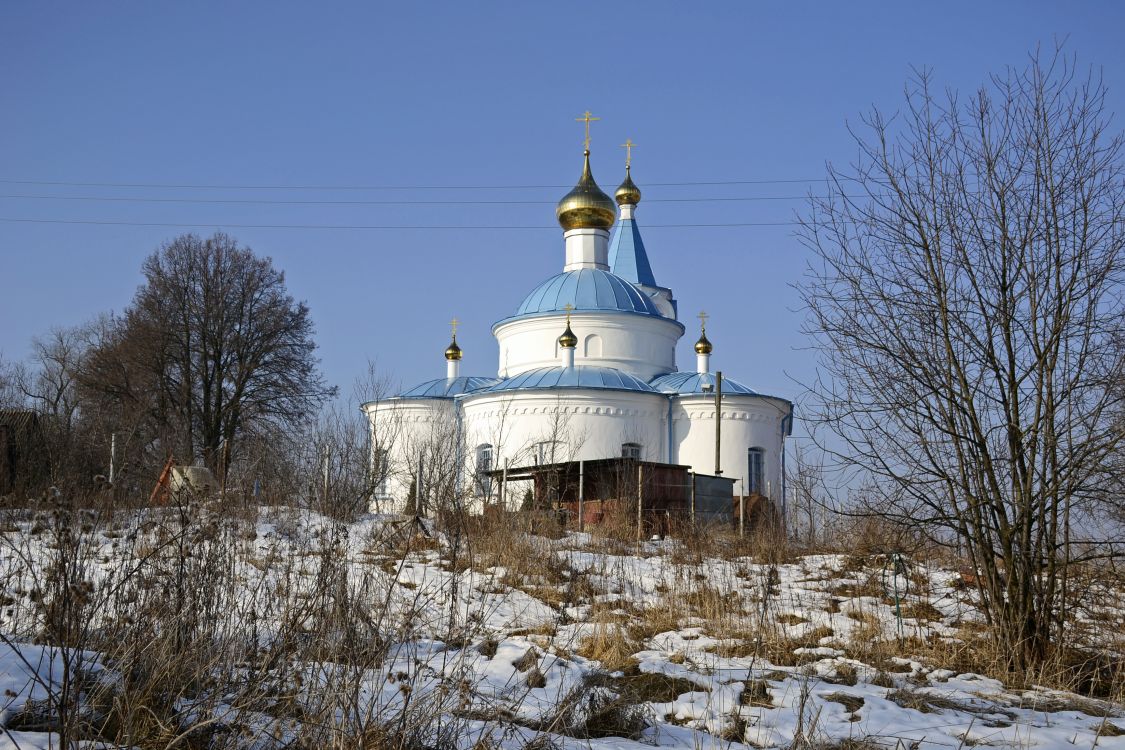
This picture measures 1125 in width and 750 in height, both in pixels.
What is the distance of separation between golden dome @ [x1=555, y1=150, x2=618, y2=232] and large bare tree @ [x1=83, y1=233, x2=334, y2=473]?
903 centimetres

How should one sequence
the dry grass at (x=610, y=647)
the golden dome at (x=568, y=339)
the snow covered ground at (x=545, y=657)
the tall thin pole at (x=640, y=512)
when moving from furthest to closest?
the golden dome at (x=568, y=339)
the tall thin pole at (x=640, y=512)
the dry grass at (x=610, y=647)
the snow covered ground at (x=545, y=657)

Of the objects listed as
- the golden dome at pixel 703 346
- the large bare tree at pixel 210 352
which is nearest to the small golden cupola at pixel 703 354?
the golden dome at pixel 703 346

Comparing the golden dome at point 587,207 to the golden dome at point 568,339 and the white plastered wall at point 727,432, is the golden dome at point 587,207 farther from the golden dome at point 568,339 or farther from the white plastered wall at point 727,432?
the white plastered wall at point 727,432

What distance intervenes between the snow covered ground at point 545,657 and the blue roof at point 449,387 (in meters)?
19.2

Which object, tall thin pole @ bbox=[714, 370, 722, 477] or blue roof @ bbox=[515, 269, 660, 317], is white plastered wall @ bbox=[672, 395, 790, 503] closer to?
tall thin pole @ bbox=[714, 370, 722, 477]

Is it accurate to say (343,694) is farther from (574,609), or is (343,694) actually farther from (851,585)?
(851,585)

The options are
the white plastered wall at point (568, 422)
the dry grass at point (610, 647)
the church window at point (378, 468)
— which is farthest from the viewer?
the white plastered wall at point (568, 422)

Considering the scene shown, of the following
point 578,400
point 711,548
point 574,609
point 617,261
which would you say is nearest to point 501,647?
point 574,609

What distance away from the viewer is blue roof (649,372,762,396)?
1088 inches

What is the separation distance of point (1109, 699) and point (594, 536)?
8.02 meters

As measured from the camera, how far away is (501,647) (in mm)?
6965

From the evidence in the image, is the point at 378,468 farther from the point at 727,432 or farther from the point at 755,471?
the point at 755,471

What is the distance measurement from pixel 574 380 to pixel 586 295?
4.42m

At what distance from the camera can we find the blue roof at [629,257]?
35.9 m
